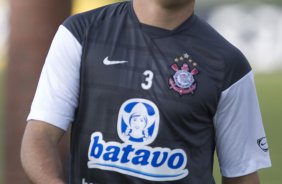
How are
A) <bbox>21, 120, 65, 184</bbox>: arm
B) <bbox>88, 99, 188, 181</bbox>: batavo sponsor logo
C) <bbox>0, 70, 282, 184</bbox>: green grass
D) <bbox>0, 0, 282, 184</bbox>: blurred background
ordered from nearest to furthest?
<bbox>21, 120, 65, 184</bbox>: arm < <bbox>88, 99, 188, 181</bbox>: batavo sponsor logo < <bbox>0, 0, 282, 184</bbox>: blurred background < <bbox>0, 70, 282, 184</bbox>: green grass

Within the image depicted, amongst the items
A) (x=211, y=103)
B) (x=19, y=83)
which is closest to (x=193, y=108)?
(x=211, y=103)

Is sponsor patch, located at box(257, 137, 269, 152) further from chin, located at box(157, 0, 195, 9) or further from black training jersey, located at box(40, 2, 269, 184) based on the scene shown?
chin, located at box(157, 0, 195, 9)

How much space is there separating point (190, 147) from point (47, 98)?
52cm

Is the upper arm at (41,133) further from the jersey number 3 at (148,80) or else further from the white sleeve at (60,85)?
the jersey number 3 at (148,80)

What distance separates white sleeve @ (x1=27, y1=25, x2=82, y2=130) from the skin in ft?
0.12

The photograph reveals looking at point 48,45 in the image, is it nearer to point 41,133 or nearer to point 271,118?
point 41,133

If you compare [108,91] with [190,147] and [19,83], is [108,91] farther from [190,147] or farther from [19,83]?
[19,83]

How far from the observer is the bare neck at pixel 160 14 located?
11.8 ft

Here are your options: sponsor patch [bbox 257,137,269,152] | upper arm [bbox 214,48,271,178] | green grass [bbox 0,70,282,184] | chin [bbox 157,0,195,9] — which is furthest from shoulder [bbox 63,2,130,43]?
green grass [bbox 0,70,282,184]

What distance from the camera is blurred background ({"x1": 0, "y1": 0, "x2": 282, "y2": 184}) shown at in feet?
20.2

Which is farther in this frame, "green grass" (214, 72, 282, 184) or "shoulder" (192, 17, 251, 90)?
"green grass" (214, 72, 282, 184)

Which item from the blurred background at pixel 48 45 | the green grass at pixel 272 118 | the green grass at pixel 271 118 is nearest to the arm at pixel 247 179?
the blurred background at pixel 48 45

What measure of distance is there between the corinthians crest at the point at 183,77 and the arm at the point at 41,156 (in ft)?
1.50

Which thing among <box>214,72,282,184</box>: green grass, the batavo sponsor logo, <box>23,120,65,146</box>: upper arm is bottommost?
<box>214,72,282,184</box>: green grass
